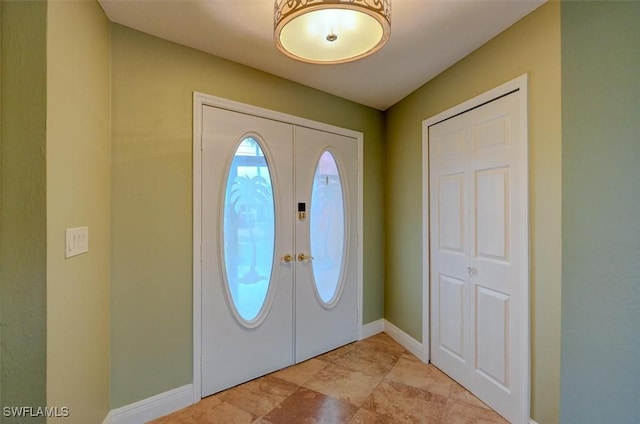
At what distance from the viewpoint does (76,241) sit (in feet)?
4.34

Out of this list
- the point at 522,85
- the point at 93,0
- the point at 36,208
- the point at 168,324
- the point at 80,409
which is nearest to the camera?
the point at 36,208

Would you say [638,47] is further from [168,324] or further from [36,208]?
[168,324]

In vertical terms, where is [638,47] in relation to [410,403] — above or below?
above

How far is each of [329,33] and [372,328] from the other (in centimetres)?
277

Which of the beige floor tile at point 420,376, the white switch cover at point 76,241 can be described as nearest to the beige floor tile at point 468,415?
the beige floor tile at point 420,376

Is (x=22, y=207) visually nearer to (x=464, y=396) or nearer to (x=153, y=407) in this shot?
(x=153, y=407)

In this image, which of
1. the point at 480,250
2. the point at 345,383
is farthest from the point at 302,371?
the point at 480,250

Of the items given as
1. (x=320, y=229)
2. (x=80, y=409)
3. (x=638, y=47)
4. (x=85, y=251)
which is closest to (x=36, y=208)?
(x=85, y=251)

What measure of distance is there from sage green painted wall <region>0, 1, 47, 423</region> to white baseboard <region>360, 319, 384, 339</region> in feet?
8.17

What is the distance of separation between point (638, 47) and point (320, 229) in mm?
2194

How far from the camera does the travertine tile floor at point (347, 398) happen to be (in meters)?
1.83

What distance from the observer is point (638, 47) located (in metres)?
1.22

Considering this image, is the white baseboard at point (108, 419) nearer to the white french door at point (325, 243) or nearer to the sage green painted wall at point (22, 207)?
the sage green painted wall at point (22, 207)

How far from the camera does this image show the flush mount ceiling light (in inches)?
44.6
